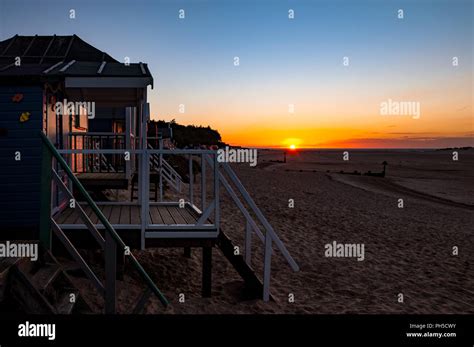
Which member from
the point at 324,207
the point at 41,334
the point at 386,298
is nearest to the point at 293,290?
the point at 386,298

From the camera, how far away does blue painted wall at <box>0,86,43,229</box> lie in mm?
6531

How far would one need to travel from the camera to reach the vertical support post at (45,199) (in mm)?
4402

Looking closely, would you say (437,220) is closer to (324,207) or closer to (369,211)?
(369,211)

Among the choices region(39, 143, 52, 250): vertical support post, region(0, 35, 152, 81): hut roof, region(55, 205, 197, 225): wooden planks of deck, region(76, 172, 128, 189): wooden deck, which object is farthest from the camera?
region(0, 35, 152, 81): hut roof

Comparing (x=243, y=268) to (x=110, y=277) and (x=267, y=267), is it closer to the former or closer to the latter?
(x=267, y=267)

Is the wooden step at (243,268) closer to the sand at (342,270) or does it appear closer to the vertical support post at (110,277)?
the sand at (342,270)

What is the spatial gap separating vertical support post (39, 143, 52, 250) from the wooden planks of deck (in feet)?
5.11

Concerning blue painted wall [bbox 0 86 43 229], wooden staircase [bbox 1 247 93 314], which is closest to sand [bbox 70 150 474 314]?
wooden staircase [bbox 1 247 93 314]

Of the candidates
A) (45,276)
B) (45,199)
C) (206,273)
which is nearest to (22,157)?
(45,199)

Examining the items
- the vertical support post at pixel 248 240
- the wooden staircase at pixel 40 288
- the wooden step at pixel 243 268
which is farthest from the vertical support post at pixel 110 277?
the vertical support post at pixel 248 240

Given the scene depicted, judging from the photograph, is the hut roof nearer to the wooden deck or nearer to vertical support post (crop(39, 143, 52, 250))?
the wooden deck

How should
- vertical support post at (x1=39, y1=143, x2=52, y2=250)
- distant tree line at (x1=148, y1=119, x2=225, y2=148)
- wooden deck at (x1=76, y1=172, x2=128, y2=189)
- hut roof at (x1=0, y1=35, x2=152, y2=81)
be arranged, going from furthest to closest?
distant tree line at (x1=148, y1=119, x2=225, y2=148), hut roof at (x1=0, y1=35, x2=152, y2=81), wooden deck at (x1=76, y1=172, x2=128, y2=189), vertical support post at (x1=39, y1=143, x2=52, y2=250)

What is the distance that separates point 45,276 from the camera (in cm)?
398

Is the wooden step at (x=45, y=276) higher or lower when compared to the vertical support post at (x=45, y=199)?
lower
